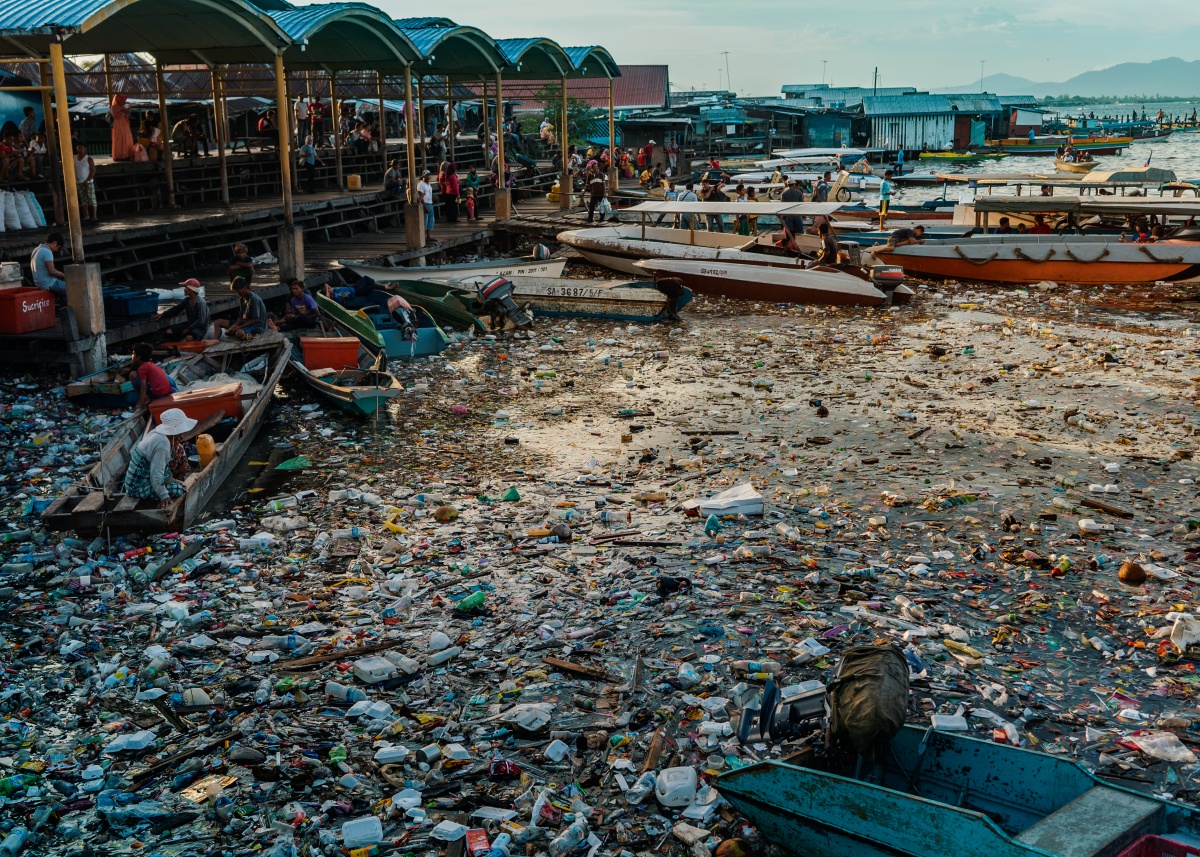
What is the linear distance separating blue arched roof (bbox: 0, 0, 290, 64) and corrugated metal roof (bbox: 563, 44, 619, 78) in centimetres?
1400

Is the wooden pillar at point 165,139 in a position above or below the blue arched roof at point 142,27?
below

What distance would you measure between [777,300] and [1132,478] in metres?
11.0

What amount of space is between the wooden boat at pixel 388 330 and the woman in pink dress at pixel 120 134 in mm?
8729

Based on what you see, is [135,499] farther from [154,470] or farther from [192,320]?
[192,320]

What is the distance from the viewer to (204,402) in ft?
39.6

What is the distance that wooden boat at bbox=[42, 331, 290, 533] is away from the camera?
30.3ft

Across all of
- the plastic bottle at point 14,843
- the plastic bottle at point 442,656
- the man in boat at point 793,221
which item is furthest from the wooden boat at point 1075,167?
the plastic bottle at point 14,843

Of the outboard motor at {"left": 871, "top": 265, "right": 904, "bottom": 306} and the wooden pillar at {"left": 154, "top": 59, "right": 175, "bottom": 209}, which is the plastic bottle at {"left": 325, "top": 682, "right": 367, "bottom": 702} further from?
the wooden pillar at {"left": 154, "top": 59, "right": 175, "bottom": 209}

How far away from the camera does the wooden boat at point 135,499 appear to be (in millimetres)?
9234

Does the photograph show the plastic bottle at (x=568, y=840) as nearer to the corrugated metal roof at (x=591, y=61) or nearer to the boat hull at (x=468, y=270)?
the boat hull at (x=468, y=270)

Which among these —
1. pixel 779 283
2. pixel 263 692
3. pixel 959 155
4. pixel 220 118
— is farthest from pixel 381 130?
pixel 959 155

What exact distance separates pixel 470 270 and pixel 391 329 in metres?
4.61

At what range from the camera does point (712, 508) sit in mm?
10148

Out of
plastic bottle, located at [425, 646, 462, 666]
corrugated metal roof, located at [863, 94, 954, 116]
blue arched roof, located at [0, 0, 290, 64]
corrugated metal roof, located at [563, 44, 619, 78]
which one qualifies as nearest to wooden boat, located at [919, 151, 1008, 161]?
corrugated metal roof, located at [863, 94, 954, 116]
